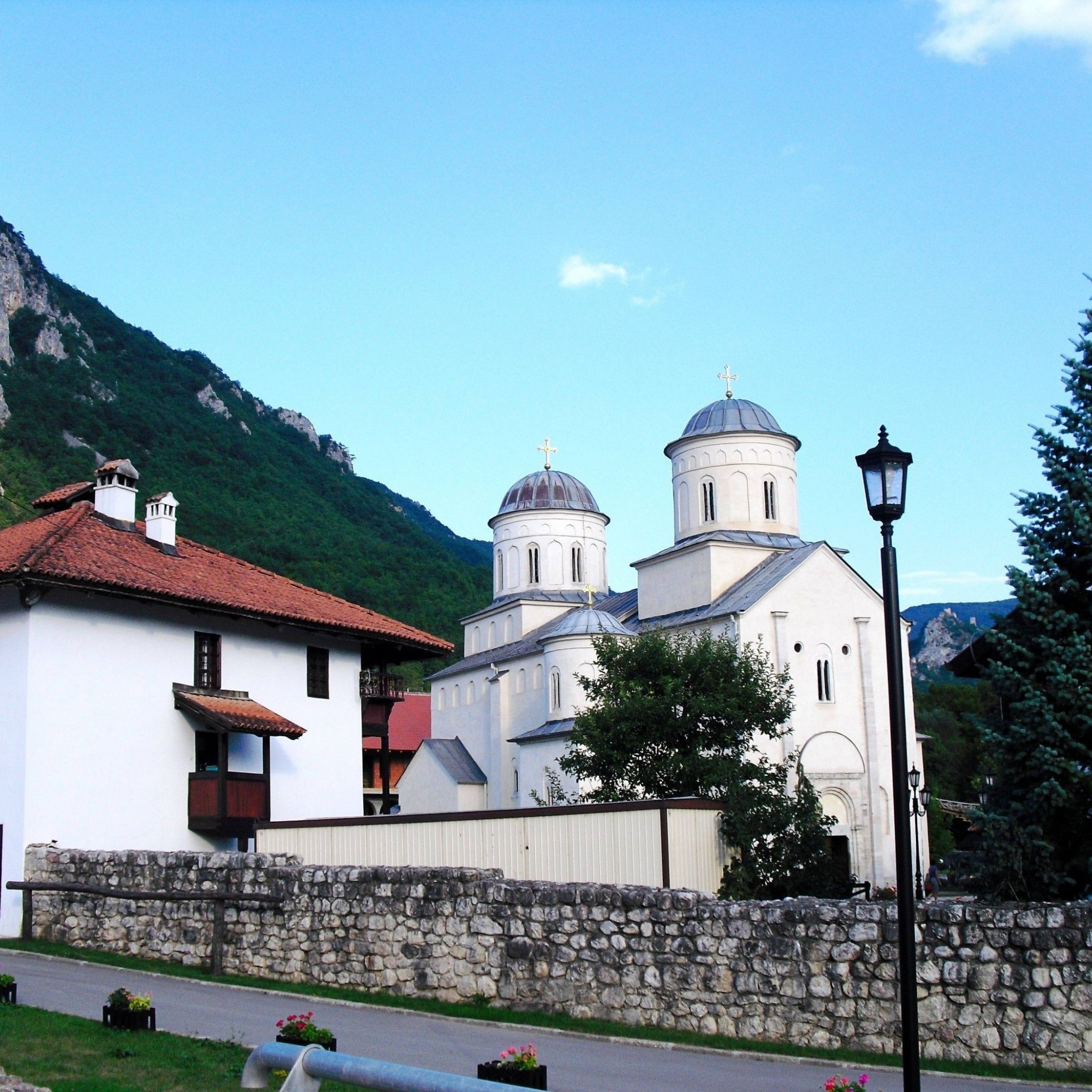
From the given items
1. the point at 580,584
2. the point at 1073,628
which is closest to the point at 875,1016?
the point at 1073,628

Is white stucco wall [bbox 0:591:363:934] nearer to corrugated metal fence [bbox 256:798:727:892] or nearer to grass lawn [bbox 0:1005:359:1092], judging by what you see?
corrugated metal fence [bbox 256:798:727:892]

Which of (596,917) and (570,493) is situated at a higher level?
(570,493)

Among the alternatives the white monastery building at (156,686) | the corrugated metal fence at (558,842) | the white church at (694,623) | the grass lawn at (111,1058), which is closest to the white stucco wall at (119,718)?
the white monastery building at (156,686)

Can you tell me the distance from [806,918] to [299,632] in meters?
14.6

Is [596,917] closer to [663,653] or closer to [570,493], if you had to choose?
[663,653]

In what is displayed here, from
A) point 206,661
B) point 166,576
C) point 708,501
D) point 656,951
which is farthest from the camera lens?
point 708,501

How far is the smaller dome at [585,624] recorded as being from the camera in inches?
1746

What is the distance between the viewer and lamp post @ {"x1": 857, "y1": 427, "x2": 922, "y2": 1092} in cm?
786

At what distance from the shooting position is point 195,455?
79.4 m

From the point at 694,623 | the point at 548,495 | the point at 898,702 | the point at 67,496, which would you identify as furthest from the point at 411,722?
the point at 898,702

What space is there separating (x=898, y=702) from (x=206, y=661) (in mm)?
16093

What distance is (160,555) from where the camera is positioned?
2316 centimetres

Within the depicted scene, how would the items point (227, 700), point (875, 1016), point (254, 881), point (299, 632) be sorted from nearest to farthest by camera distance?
point (875, 1016) < point (254, 881) < point (227, 700) < point (299, 632)

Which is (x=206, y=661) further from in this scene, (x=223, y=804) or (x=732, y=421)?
(x=732, y=421)
